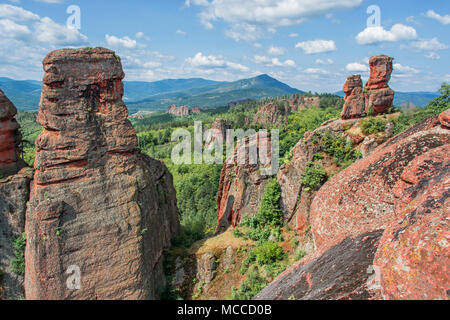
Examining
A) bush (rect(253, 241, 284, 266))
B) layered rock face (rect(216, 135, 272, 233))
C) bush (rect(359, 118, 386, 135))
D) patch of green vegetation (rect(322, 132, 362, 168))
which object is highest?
bush (rect(359, 118, 386, 135))

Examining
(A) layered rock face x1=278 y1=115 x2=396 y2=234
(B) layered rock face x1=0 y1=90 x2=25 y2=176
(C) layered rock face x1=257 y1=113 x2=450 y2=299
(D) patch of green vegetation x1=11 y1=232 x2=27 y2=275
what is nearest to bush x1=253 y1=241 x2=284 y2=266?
(A) layered rock face x1=278 y1=115 x2=396 y2=234

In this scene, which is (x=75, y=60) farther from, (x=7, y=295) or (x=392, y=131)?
(x=392, y=131)

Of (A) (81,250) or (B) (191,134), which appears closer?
(A) (81,250)

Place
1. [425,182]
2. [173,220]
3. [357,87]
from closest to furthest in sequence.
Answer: [425,182] → [173,220] → [357,87]

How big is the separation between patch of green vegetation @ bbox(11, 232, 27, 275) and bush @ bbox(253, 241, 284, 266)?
16.0 meters

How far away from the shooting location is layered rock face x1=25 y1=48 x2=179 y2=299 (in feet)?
53.4

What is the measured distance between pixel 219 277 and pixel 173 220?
275 inches

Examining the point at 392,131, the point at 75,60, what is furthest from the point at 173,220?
the point at 392,131

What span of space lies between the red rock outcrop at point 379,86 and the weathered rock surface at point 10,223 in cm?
2994

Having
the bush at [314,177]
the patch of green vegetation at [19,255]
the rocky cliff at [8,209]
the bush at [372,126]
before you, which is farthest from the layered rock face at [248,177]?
the patch of green vegetation at [19,255]

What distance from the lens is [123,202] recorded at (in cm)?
1828

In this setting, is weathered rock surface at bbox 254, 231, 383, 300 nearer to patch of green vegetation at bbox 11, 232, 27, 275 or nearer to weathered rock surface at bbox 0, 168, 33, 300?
patch of green vegetation at bbox 11, 232, 27, 275

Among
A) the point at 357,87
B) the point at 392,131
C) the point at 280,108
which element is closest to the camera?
the point at 392,131

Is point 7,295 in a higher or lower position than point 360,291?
lower
